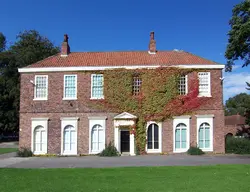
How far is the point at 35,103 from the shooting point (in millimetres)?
30094

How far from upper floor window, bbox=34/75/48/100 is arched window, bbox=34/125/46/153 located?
2846 millimetres

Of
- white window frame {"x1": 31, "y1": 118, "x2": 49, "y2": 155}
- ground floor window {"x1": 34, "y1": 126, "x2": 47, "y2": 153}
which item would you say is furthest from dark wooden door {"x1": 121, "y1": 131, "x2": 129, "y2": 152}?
ground floor window {"x1": 34, "y1": 126, "x2": 47, "y2": 153}

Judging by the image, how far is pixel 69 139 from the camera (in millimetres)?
29562

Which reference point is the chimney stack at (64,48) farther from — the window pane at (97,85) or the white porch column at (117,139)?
the white porch column at (117,139)

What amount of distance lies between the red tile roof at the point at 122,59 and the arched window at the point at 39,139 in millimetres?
6009

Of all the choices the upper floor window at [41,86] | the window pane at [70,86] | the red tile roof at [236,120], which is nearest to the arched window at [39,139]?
the upper floor window at [41,86]

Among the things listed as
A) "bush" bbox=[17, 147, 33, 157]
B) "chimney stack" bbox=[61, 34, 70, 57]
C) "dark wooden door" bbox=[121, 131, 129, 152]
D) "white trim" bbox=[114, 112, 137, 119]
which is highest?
"chimney stack" bbox=[61, 34, 70, 57]

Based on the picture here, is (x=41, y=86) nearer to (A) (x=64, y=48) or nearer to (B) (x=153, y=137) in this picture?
(A) (x=64, y=48)

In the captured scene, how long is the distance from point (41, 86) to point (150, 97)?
10241 millimetres

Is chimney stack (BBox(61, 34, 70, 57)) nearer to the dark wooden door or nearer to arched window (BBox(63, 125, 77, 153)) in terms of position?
arched window (BBox(63, 125, 77, 153))

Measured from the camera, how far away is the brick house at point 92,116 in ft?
95.6

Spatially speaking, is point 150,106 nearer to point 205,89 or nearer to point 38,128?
point 205,89

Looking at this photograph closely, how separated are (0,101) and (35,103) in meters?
27.2

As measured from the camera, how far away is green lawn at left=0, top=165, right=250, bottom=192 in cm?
1194
